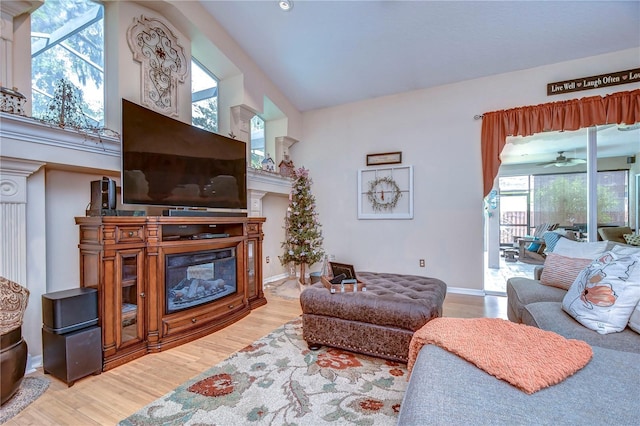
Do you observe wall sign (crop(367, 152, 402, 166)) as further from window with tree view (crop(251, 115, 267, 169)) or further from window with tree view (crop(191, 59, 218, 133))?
window with tree view (crop(191, 59, 218, 133))

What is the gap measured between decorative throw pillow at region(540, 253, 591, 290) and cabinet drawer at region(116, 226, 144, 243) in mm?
3165

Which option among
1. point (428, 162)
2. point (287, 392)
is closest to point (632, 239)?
point (428, 162)

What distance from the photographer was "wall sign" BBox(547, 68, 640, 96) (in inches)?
125

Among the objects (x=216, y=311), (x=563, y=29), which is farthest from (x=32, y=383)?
(x=563, y=29)

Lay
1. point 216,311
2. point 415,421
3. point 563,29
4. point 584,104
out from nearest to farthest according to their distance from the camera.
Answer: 1. point 415,421
2. point 216,311
3. point 563,29
4. point 584,104

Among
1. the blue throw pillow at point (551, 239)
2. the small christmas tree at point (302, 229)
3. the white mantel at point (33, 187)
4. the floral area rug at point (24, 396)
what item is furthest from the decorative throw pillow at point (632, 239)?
the floral area rug at point (24, 396)

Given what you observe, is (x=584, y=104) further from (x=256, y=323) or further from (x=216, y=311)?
(x=216, y=311)

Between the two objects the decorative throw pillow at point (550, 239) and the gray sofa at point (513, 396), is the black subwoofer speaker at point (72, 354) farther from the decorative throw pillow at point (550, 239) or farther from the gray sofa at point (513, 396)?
the decorative throw pillow at point (550, 239)

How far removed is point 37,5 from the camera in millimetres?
1957

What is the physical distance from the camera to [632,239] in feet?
11.3

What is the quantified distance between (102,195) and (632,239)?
5405mm

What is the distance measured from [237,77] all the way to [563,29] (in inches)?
143

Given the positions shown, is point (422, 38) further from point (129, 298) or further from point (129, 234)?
point (129, 298)

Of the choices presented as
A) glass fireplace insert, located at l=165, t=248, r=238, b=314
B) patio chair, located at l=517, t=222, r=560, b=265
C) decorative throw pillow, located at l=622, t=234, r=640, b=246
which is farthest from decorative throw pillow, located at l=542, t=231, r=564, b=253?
glass fireplace insert, located at l=165, t=248, r=238, b=314
